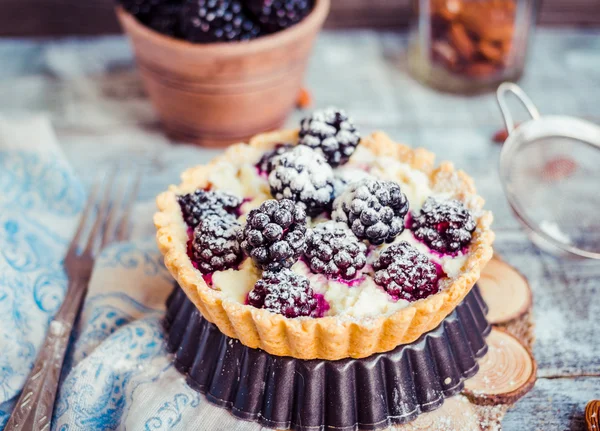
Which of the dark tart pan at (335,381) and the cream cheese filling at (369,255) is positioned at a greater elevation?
the cream cheese filling at (369,255)

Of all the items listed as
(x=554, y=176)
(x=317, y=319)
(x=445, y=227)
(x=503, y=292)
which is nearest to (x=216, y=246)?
(x=317, y=319)

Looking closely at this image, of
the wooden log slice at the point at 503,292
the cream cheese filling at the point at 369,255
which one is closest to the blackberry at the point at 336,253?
the cream cheese filling at the point at 369,255

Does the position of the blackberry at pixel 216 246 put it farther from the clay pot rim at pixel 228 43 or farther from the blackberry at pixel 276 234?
the clay pot rim at pixel 228 43

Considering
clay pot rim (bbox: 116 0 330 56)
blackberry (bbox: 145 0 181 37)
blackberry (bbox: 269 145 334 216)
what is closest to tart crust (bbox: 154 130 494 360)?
blackberry (bbox: 269 145 334 216)

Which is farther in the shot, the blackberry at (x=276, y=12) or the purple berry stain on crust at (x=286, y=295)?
the blackberry at (x=276, y=12)

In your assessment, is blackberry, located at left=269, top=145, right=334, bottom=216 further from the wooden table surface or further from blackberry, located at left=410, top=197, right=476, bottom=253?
the wooden table surface

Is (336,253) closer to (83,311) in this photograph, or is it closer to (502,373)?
(502,373)
